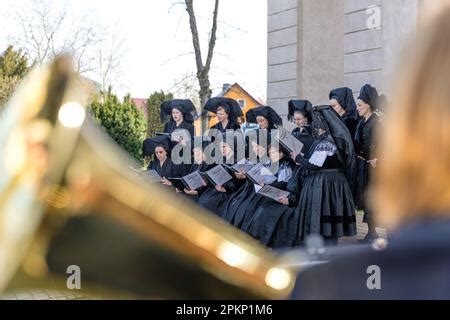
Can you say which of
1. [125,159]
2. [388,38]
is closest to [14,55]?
[388,38]

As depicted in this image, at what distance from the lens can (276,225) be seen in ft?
17.8

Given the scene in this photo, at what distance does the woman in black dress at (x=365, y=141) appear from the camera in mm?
5633

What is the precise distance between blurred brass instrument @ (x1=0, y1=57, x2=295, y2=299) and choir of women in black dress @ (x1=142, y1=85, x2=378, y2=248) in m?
4.10

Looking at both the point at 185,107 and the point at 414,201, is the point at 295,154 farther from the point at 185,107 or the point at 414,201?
the point at 414,201

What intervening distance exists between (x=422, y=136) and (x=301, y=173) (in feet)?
15.4

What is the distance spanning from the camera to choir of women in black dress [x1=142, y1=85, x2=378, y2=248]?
5.22 meters

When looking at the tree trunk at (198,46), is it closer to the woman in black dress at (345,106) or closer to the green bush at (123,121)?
the green bush at (123,121)

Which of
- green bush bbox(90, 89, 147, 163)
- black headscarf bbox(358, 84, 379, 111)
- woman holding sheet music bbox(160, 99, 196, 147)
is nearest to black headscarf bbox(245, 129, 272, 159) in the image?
black headscarf bbox(358, 84, 379, 111)

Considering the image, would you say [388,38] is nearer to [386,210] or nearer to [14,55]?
[386,210]

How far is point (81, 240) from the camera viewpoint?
977mm

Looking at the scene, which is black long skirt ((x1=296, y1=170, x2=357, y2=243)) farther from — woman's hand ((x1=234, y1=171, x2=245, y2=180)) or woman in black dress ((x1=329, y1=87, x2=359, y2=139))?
woman's hand ((x1=234, y1=171, x2=245, y2=180))

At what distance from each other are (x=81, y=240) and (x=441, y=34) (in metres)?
0.62

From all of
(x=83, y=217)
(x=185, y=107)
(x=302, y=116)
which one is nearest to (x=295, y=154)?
(x=302, y=116)

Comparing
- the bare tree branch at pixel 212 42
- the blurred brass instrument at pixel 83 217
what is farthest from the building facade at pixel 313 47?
the blurred brass instrument at pixel 83 217
